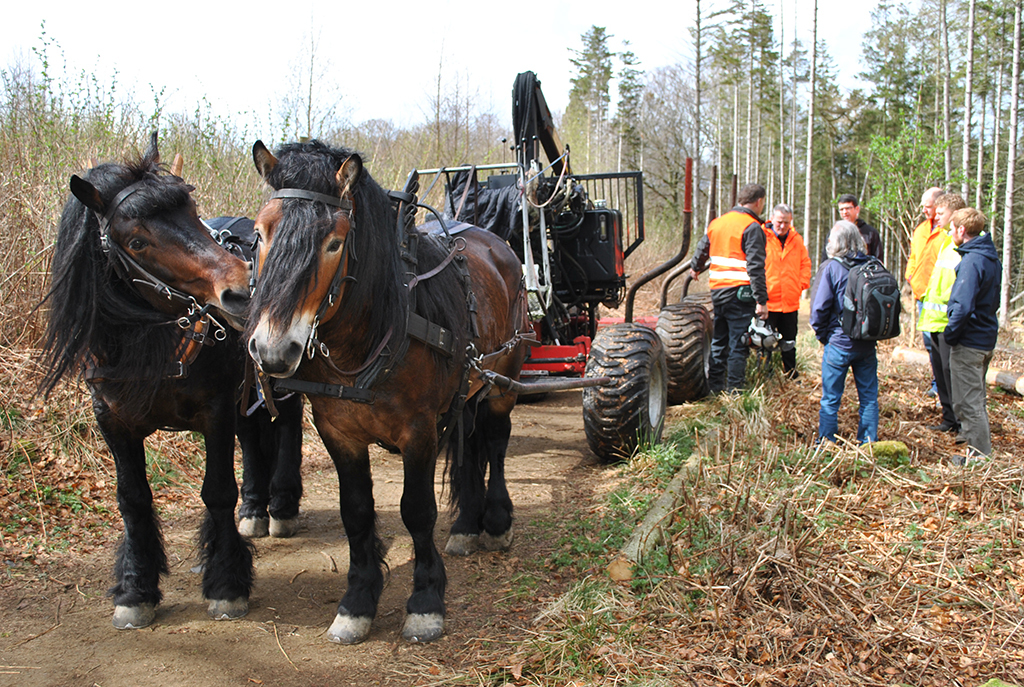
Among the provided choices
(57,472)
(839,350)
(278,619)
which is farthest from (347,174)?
(839,350)

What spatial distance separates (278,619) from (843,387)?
4237 mm

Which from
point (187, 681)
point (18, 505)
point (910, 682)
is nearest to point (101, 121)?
point (18, 505)

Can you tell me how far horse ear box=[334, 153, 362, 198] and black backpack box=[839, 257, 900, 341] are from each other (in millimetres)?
3995

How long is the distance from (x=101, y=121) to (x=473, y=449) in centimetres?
503

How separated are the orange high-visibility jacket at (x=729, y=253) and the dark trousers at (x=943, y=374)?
1.62 m

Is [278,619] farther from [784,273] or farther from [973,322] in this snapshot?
[784,273]

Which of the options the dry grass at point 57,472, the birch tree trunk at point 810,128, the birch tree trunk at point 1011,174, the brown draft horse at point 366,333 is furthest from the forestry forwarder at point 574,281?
the birch tree trunk at point 810,128

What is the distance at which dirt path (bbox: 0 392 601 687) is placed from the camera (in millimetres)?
2859

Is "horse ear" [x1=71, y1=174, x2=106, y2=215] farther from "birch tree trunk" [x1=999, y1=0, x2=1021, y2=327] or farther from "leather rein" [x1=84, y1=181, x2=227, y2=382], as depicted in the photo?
"birch tree trunk" [x1=999, y1=0, x2=1021, y2=327]

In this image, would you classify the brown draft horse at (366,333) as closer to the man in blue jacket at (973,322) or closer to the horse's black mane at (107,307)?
the horse's black mane at (107,307)

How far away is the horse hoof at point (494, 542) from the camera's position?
13.8 ft

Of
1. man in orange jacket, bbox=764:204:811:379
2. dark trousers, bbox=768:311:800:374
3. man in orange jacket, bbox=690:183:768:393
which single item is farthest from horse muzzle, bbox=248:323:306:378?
dark trousers, bbox=768:311:800:374

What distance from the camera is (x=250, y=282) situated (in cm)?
271

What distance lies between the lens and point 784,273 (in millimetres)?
7277
